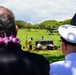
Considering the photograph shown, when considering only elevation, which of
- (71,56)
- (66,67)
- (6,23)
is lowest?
(66,67)

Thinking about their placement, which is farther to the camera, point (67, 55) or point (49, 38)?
point (49, 38)

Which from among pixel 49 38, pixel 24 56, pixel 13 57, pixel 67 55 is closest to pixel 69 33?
pixel 67 55

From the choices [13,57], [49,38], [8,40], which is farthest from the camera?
[49,38]

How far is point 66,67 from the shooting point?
3.35 m

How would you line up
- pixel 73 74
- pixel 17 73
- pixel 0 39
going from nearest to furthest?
pixel 17 73, pixel 0 39, pixel 73 74

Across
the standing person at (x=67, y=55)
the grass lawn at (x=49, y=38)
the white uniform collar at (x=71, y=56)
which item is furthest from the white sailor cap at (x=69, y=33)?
the grass lawn at (x=49, y=38)

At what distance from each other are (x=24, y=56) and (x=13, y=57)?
117 millimetres

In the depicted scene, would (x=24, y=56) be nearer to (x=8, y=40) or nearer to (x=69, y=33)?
(x=8, y=40)

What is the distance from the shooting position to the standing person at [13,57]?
286 cm

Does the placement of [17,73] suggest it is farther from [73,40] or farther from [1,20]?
[73,40]

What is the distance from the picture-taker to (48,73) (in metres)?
3.10

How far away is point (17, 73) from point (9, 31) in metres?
0.46

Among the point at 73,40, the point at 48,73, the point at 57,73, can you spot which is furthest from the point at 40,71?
the point at 73,40

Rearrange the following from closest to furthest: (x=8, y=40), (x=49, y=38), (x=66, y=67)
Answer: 1. (x=8, y=40)
2. (x=66, y=67)
3. (x=49, y=38)
